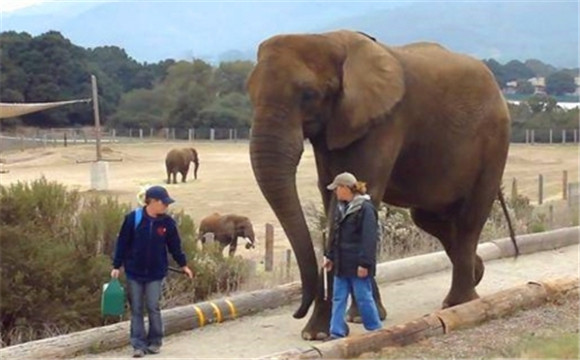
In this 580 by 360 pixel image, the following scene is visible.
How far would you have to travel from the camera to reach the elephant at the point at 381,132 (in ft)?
29.0

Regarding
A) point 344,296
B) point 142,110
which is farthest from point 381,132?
point 142,110

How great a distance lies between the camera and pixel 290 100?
8797 mm

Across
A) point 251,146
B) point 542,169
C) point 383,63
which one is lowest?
point 542,169

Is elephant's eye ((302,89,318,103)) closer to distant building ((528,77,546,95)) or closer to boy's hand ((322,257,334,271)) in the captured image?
boy's hand ((322,257,334,271))

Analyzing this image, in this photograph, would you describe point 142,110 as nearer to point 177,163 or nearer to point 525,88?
point 177,163

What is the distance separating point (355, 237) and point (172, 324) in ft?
6.85

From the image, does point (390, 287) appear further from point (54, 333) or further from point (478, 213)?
point (54, 333)

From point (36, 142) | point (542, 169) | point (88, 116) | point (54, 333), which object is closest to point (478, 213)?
point (54, 333)

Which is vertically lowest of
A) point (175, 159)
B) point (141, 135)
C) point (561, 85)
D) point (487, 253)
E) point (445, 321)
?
point (141, 135)

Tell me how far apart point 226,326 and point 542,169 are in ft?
129

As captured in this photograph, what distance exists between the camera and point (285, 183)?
29.0 feet

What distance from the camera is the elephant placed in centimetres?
883

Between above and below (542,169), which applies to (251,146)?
above

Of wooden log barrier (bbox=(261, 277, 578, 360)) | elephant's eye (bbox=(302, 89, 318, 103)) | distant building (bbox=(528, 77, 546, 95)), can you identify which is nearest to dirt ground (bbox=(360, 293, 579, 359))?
wooden log barrier (bbox=(261, 277, 578, 360))
